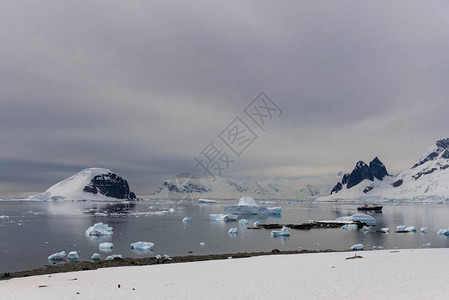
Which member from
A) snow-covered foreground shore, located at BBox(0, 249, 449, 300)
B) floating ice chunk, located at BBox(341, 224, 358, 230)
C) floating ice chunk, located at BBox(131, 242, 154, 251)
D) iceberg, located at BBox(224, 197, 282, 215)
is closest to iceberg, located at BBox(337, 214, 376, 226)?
floating ice chunk, located at BBox(341, 224, 358, 230)

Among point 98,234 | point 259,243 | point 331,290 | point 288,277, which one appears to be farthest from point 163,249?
point 331,290

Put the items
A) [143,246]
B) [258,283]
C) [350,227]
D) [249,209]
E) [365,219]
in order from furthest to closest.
A: [249,209] → [365,219] → [350,227] → [143,246] → [258,283]

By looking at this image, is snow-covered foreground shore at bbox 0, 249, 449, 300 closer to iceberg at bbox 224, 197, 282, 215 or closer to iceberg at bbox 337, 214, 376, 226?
iceberg at bbox 337, 214, 376, 226

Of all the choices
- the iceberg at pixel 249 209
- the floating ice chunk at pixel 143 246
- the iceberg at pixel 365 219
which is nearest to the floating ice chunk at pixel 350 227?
the iceberg at pixel 365 219

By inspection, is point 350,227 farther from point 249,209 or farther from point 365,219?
point 249,209

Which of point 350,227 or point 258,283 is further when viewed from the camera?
point 350,227

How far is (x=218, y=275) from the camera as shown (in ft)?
65.8

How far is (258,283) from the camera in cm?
1727

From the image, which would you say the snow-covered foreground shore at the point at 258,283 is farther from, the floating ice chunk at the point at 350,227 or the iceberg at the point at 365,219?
the iceberg at the point at 365,219

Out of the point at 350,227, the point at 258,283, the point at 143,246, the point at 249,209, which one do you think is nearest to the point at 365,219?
the point at 350,227

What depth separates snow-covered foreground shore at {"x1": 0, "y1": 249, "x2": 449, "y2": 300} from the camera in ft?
46.9

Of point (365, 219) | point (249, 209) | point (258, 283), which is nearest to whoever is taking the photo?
point (258, 283)

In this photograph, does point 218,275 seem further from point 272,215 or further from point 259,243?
point 272,215

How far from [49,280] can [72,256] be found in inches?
508
